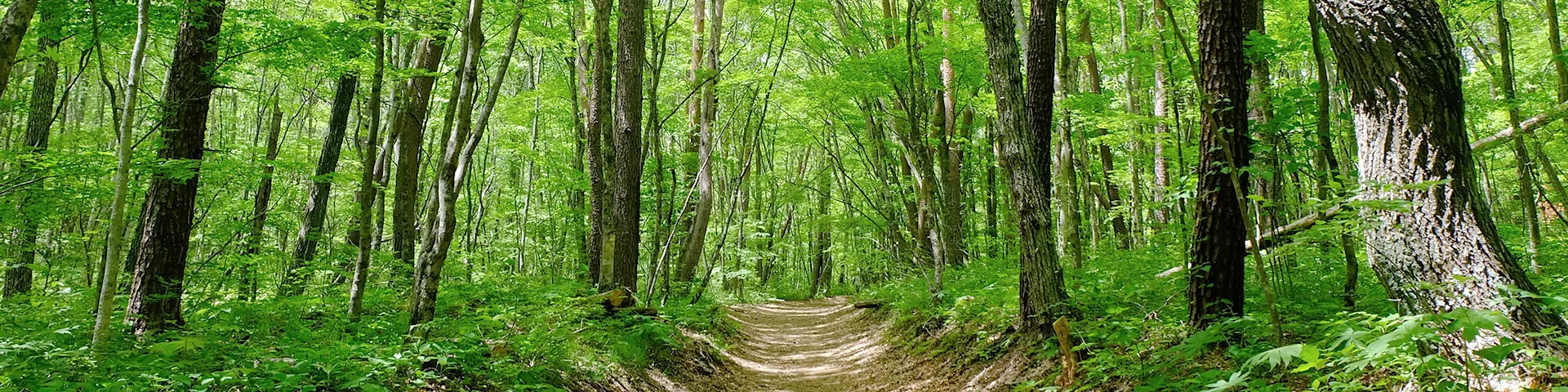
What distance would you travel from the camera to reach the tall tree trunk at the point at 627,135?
353 inches

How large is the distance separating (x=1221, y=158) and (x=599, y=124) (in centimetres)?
674

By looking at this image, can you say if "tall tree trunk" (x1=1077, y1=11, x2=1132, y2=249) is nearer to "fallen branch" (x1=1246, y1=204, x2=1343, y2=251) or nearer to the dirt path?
the dirt path

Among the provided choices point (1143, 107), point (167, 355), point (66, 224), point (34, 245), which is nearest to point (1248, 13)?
point (167, 355)

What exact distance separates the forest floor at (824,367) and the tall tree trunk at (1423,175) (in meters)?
2.59

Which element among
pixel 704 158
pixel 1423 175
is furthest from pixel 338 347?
pixel 704 158

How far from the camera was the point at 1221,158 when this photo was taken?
4.29 meters

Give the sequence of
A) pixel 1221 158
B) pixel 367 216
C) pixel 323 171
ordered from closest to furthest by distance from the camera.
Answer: pixel 1221 158 < pixel 367 216 < pixel 323 171

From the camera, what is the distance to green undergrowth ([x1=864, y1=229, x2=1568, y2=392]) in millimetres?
2439

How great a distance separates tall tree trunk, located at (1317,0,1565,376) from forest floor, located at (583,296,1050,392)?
259cm

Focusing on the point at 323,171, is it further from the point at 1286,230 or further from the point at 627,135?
the point at 1286,230

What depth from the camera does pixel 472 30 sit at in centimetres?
646

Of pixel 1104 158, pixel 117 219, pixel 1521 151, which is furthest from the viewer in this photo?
pixel 1104 158

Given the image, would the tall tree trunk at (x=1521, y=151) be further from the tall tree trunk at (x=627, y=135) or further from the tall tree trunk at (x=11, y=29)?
the tall tree trunk at (x=11, y=29)

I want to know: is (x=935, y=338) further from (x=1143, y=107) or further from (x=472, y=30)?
(x=1143, y=107)
